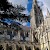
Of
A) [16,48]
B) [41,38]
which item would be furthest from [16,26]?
[41,38]

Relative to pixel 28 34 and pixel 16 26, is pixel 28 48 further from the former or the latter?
pixel 16 26

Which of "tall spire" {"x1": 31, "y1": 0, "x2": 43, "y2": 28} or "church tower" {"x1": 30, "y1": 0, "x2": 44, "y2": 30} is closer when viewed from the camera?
"church tower" {"x1": 30, "y1": 0, "x2": 44, "y2": 30}

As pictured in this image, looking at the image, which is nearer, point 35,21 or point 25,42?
point 25,42

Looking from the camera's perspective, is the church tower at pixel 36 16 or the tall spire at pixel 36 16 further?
the tall spire at pixel 36 16

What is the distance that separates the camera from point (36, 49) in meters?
48.9

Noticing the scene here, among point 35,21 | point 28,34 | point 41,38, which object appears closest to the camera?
point 41,38

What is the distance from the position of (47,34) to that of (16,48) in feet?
28.7

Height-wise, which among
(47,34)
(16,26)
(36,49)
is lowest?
(36,49)

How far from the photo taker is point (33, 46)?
160 feet

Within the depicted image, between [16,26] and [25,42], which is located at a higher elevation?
[16,26]

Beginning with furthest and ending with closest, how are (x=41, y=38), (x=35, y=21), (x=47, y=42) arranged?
Answer: (x=35, y=21)
(x=41, y=38)
(x=47, y=42)

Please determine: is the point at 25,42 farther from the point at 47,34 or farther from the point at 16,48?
the point at 47,34

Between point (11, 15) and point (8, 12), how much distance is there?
0.86ft

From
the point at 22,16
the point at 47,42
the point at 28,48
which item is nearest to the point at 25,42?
the point at 28,48
